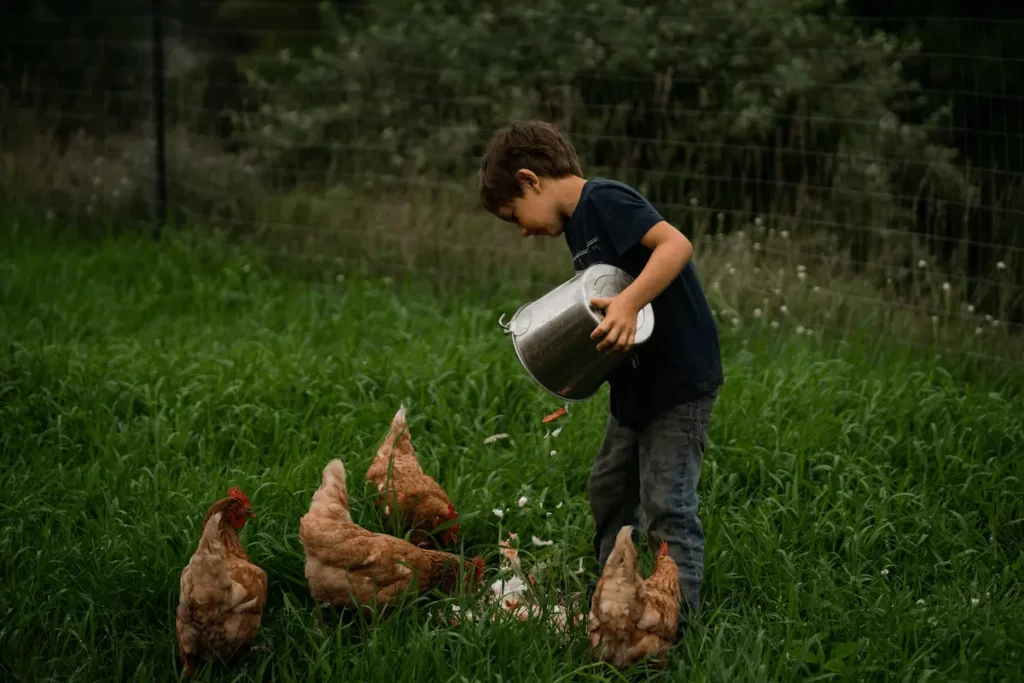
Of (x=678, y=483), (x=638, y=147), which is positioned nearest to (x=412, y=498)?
(x=678, y=483)

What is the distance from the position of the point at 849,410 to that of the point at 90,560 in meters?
2.97

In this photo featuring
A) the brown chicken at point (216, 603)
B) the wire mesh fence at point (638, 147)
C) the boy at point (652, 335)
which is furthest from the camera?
the wire mesh fence at point (638, 147)

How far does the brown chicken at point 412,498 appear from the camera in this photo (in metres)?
3.77

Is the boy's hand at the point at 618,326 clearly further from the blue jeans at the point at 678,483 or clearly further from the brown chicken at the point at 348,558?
the brown chicken at the point at 348,558

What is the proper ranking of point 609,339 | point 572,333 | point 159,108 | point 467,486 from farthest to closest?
point 159,108 → point 467,486 → point 572,333 → point 609,339

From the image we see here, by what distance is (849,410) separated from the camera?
184 inches

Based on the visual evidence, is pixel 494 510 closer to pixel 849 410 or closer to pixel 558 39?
pixel 849 410

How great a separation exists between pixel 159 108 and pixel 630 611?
5.82m

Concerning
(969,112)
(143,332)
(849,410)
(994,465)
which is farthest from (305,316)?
(969,112)

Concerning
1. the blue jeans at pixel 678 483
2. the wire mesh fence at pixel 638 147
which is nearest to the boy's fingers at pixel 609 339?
the blue jeans at pixel 678 483

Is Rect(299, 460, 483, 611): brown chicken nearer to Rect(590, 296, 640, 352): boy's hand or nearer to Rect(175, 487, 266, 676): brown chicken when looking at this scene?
Rect(175, 487, 266, 676): brown chicken

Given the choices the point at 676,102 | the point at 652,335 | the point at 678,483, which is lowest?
the point at 678,483

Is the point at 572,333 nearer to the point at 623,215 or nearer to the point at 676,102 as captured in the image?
the point at 623,215

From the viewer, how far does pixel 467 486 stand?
4.13 meters
